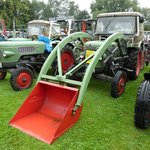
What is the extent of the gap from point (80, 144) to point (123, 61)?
9.87 ft

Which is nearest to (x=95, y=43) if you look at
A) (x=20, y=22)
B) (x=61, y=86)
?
(x=61, y=86)

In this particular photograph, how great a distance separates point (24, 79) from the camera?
16.1ft

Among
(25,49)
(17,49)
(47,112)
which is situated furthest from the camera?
(25,49)

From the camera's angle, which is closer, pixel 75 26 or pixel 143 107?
pixel 143 107

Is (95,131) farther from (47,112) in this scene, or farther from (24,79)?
(24,79)

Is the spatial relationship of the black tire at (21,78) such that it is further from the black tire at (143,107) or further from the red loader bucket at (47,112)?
the black tire at (143,107)

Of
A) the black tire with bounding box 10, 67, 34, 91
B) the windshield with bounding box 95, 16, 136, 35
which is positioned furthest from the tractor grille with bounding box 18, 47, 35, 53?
the windshield with bounding box 95, 16, 136, 35

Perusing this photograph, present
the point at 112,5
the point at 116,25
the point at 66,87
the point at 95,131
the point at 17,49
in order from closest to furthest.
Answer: the point at 95,131 → the point at 66,87 → the point at 17,49 → the point at 116,25 → the point at 112,5

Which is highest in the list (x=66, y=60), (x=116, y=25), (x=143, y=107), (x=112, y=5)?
(x=112, y=5)

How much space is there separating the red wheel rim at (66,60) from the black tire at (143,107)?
2.62 meters

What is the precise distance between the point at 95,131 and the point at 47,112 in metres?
0.83

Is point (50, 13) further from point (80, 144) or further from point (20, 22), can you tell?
point (80, 144)

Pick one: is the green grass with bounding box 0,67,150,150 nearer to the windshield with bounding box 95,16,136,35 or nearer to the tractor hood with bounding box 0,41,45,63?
the tractor hood with bounding box 0,41,45,63

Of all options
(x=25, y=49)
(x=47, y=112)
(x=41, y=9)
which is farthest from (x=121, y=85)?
(x=41, y=9)
